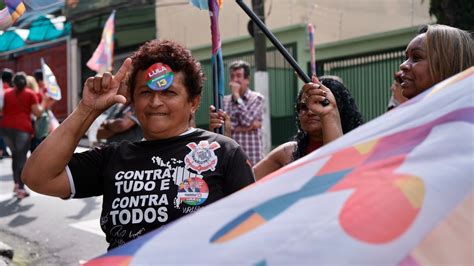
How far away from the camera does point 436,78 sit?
2.37m

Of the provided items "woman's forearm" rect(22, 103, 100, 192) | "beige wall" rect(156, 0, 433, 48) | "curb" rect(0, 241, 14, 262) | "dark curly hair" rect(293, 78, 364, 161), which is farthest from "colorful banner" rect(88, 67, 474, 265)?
"beige wall" rect(156, 0, 433, 48)

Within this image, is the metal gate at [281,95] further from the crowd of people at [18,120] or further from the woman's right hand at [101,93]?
the woman's right hand at [101,93]

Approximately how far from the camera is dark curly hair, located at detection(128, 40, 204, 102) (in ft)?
8.19

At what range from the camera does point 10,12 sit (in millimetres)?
3012

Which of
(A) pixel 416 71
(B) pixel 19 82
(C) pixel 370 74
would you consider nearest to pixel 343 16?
(C) pixel 370 74

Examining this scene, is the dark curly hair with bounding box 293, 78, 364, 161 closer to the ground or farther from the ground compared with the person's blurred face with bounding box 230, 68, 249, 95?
farther from the ground

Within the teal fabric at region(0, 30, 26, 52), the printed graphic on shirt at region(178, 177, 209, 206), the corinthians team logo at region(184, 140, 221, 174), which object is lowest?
the printed graphic on shirt at region(178, 177, 209, 206)

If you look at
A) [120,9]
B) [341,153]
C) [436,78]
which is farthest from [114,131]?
[120,9]

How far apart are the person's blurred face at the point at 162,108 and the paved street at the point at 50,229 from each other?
3.47 meters

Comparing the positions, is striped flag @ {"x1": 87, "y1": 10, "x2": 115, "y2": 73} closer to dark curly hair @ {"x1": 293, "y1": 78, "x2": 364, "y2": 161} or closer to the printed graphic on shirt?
dark curly hair @ {"x1": 293, "y1": 78, "x2": 364, "y2": 161}

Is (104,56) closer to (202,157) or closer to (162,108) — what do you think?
(162,108)

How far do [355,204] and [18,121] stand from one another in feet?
25.0

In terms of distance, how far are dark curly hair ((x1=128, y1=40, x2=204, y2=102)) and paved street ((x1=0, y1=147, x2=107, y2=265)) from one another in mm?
3479

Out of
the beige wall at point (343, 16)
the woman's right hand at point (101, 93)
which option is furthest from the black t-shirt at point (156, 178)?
the beige wall at point (343, 16)
